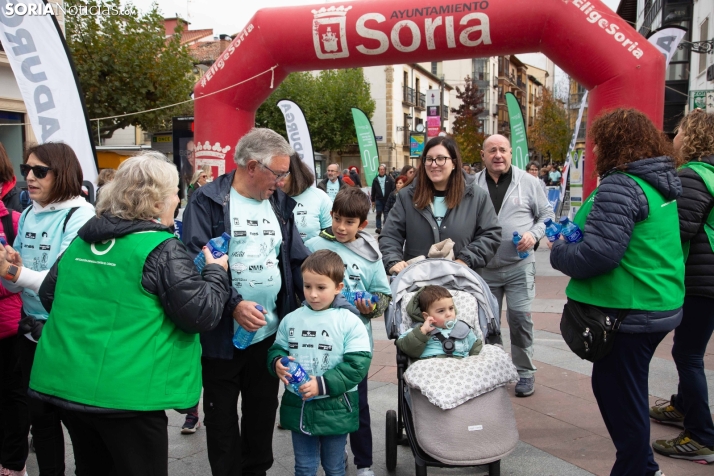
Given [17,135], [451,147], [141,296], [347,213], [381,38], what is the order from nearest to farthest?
[141,296], [347,213], [451,147], [381,38], [17,135]

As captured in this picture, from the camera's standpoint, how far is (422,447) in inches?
115

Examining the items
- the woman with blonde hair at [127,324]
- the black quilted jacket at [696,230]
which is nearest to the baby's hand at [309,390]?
the woman with blonde hair at [127,324]

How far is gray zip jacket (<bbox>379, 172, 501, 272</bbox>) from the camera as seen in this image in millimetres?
4008

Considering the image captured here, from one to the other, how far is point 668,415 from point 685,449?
0.54m

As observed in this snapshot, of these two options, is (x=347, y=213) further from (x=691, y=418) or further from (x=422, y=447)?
(x=691, y=418)

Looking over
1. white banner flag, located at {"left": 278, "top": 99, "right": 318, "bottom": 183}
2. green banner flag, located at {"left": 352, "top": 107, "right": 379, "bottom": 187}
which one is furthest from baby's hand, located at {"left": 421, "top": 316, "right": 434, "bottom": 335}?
green banner flag, located at {"left": 352, "top": 107, "right": 379, "bottom": 187}

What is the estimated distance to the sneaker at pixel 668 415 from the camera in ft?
13.4

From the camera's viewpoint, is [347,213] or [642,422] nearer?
[642,422]

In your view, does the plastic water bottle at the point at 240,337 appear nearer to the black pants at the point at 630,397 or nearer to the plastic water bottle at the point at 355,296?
the plastic water bottle at the point at 355,296

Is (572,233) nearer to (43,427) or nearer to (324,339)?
(324,339)

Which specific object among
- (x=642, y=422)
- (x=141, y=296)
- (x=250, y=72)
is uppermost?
(x=250, y=72)

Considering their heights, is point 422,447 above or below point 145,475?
below

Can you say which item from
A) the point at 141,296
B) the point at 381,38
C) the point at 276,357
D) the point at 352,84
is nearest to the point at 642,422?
the point at 276,357

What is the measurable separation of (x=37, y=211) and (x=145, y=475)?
1.63 metres
